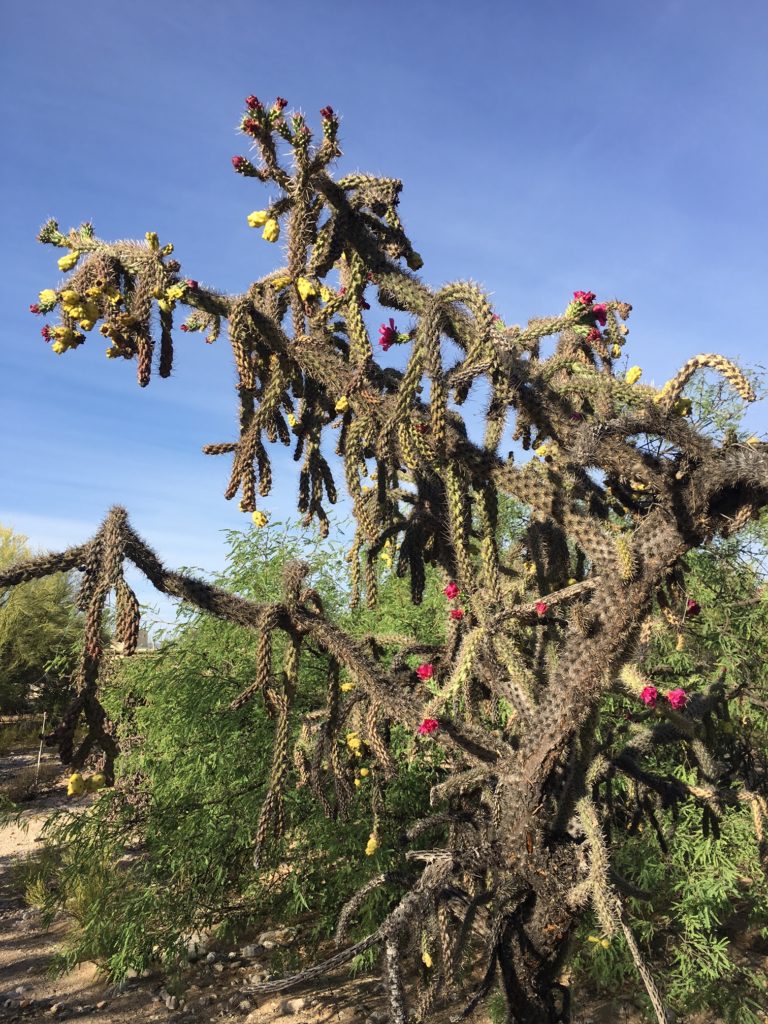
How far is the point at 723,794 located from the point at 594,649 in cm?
222

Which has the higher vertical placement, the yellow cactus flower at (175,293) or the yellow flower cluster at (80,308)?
the yellow cactus flower at (175,293)

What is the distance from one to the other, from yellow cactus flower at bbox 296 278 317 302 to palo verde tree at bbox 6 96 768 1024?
1 cm

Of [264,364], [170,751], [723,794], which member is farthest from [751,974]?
[264,364]

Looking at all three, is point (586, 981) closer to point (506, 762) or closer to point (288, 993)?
point (288, 993)

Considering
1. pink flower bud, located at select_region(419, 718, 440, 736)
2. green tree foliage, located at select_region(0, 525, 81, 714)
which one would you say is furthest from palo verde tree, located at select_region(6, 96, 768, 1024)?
green tree foliage, located at select_region(0, 525, 81, 714)

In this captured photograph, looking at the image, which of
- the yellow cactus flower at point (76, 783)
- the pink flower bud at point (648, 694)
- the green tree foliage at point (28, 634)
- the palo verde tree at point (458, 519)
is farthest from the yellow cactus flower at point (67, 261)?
the green tree foliage at point (28, 634)

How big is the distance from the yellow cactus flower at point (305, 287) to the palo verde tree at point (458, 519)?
0.04 ft

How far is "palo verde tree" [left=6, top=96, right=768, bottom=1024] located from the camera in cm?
294

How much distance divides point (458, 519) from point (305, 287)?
1417mm

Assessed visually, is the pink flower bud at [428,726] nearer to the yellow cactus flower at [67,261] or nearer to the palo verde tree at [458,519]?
the palo verde tree at [458,519]

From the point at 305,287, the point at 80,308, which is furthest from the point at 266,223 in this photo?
the point at 80,308

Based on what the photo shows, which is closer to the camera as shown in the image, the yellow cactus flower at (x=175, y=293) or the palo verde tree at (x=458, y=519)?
the palo verde tree at (x=458, y=519)

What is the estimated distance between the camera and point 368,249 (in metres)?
3.58

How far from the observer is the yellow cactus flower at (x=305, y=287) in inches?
135
